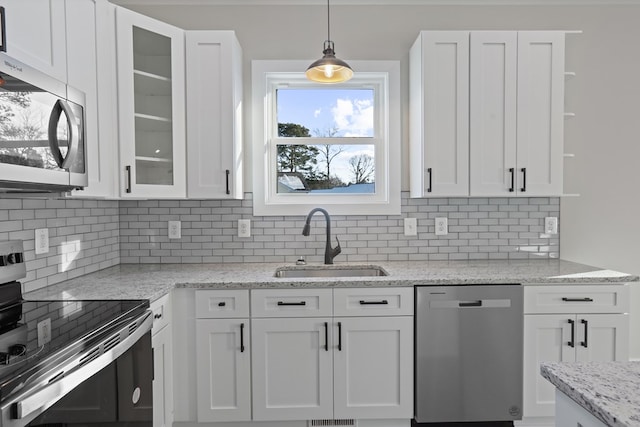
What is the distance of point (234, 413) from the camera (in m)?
2.11

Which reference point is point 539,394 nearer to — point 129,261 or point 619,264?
point 619,264

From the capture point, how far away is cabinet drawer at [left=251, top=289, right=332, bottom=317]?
2.10 metres

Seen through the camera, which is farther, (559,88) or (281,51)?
(281,51)

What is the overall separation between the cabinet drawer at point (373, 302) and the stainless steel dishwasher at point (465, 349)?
70 mm

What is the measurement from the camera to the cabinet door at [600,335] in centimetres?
211

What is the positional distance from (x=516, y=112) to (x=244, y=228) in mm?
1918

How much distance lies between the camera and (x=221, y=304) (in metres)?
2.09

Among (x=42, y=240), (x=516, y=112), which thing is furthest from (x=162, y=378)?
(x=516, y=112)

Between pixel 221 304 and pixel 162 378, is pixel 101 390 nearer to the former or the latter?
pixel 162 378

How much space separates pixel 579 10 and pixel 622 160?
1.10 meters

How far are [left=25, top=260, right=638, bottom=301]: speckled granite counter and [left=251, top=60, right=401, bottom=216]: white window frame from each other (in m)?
0.48

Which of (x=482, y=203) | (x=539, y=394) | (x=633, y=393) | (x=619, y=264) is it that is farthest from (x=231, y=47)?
(x=619, y=264)

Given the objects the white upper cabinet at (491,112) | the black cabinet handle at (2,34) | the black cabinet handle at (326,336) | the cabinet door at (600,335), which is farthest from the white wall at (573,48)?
the black cabinet handle at (2,34)

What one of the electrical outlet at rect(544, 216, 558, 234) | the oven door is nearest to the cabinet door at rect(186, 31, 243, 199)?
the oven door
